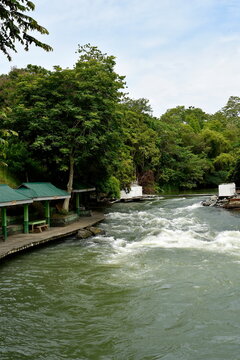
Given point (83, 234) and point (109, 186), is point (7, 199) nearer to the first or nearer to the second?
point (83, 234)

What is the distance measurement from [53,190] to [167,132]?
3389cm

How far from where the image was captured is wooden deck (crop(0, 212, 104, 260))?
38.1 ft

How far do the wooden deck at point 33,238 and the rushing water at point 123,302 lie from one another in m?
0.40

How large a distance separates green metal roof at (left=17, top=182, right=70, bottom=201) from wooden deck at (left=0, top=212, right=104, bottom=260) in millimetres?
1688

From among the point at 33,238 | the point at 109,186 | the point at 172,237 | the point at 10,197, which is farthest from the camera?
the point at 109,186

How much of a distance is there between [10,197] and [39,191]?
2768 mm

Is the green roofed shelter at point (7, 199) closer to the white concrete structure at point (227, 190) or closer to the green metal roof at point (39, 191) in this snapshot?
the green metal roof at point (39, 191)

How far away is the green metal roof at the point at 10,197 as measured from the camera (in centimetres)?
1239

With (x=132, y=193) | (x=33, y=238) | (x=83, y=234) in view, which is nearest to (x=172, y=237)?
(x=83, y=234)

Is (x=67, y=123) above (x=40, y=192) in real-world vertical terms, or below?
above

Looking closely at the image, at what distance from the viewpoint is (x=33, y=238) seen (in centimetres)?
1356

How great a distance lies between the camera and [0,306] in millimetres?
7508

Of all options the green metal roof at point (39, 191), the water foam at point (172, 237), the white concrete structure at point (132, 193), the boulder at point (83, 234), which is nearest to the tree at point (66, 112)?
the green metal roof at point (39, 191)

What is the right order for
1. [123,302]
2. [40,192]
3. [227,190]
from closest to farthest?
[123,302] → [40,192] → [227,190]
